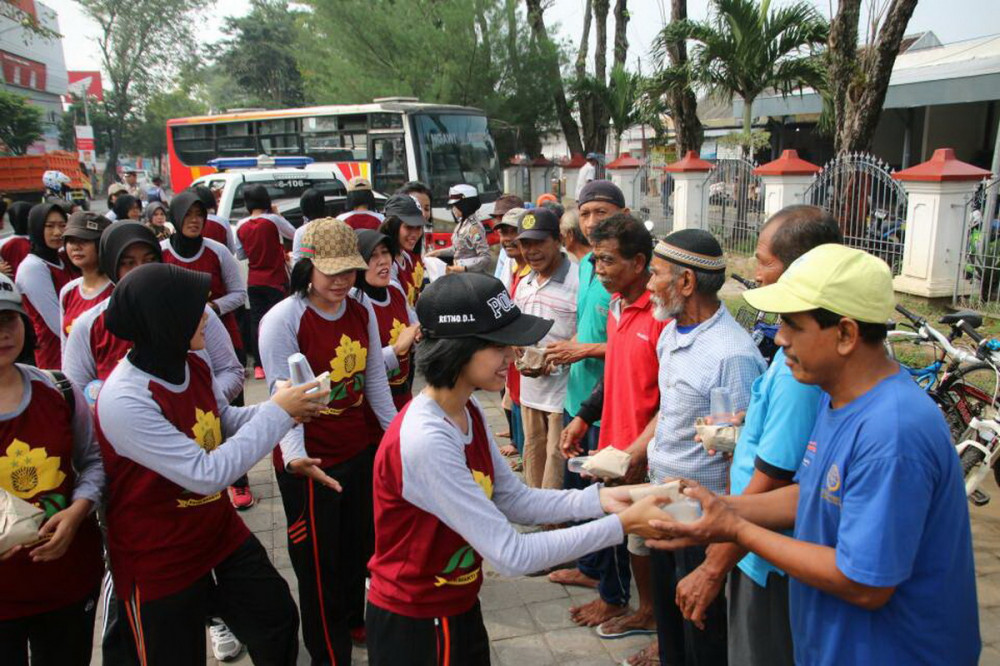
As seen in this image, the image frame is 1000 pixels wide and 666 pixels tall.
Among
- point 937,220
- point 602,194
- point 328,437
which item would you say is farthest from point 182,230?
point 937,220

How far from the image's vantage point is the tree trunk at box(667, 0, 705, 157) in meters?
14.2

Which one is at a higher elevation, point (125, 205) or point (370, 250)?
point (125, 205)

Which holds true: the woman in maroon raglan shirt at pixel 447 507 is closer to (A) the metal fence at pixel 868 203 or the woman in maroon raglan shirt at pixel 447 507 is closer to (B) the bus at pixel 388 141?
(A) the metal fence at pixel 868 203

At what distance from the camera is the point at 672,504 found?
83.1 inches

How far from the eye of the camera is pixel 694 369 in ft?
9.09

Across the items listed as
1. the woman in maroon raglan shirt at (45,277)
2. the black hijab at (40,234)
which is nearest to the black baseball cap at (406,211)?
the woman in maroon raglan shirt at (45,277)

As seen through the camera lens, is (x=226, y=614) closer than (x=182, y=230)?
Yes

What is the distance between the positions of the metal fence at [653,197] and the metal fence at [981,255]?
7.21 metres

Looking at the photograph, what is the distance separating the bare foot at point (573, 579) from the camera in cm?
408

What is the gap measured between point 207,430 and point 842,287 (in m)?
2.14

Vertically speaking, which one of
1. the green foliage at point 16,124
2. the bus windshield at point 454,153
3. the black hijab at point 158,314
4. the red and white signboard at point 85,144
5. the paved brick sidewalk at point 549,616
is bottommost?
the paved brick sidewalk at point 549,616

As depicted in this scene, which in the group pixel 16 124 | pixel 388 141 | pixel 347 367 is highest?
pixel 16 124

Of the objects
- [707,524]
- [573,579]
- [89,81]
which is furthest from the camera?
[89,81]

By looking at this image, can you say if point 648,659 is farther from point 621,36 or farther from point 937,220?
point 621,36
